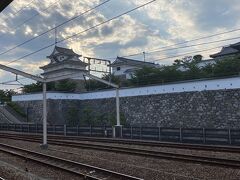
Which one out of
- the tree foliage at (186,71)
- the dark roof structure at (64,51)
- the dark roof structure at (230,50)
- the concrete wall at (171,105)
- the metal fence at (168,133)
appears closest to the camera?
the metal fence at (168,133)

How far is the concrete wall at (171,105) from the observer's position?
35875 mm

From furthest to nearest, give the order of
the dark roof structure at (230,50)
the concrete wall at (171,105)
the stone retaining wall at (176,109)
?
1. the dark roof structure at (230,50)
2. the concrete wall at (171,105)
3. the stone retaining wall at (176,109)

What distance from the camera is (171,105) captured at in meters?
41.6

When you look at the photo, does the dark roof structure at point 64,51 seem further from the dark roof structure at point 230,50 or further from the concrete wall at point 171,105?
the dark roof structure at point 230,50

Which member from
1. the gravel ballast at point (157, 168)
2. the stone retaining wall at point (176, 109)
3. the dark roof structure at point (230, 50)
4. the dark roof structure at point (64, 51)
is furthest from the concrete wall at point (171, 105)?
the gravel ballast at point (157, 168)

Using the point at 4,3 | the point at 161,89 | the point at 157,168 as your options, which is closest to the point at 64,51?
the point at 161,89

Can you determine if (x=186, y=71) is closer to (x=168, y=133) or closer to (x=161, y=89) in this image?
(x=161, y=89)

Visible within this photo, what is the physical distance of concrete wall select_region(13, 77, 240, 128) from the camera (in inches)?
1412

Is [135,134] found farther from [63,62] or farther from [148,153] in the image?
[63,62]

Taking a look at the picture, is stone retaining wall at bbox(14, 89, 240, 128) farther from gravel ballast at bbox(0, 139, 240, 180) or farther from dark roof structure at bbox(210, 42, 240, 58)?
gravel ballast at bbox(0, 139, 240, 180)

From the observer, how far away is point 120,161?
1641 cm

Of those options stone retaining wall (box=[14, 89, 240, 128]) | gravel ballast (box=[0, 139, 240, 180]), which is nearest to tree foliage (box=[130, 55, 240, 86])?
stone retaining wall (box=[14, 89, 240, 128])

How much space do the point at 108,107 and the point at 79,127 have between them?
15.0 m

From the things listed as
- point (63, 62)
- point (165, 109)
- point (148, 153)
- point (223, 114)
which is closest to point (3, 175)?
point (148, 153)
